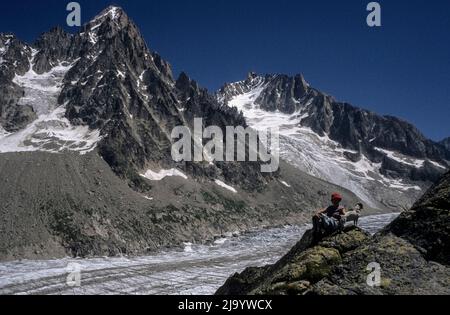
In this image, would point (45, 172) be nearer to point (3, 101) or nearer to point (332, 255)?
point (3, 101)

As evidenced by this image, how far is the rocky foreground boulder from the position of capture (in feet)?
35.1

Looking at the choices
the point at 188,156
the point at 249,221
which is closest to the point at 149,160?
the point at 188,156

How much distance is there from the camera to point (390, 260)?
11.5 meters

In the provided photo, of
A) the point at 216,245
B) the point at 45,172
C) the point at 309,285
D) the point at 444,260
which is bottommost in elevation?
the point at 216,245

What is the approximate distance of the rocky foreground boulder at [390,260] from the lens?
10.7 metres

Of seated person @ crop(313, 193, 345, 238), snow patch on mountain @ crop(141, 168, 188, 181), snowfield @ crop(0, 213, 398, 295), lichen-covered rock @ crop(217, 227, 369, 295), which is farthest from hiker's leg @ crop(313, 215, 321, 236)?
snow patch on mountain @ crop(141, 168, 188, 181)

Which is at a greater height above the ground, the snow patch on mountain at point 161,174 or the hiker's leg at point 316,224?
the snow patch on mountain at point 161,174

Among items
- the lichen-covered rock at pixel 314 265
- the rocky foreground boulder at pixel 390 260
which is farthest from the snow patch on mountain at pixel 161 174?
the rocky foreground boulder at pixel 390 260

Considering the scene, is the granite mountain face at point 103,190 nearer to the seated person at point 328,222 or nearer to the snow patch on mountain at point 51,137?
the snow patch on mountain at point 51,137

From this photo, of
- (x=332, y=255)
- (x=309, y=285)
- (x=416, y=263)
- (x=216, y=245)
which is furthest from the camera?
(x=216, y=245)

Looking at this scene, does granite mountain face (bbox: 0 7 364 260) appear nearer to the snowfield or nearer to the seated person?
the snowfield

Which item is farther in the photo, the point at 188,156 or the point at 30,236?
the point at 188,156

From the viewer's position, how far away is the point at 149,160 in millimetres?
177250
